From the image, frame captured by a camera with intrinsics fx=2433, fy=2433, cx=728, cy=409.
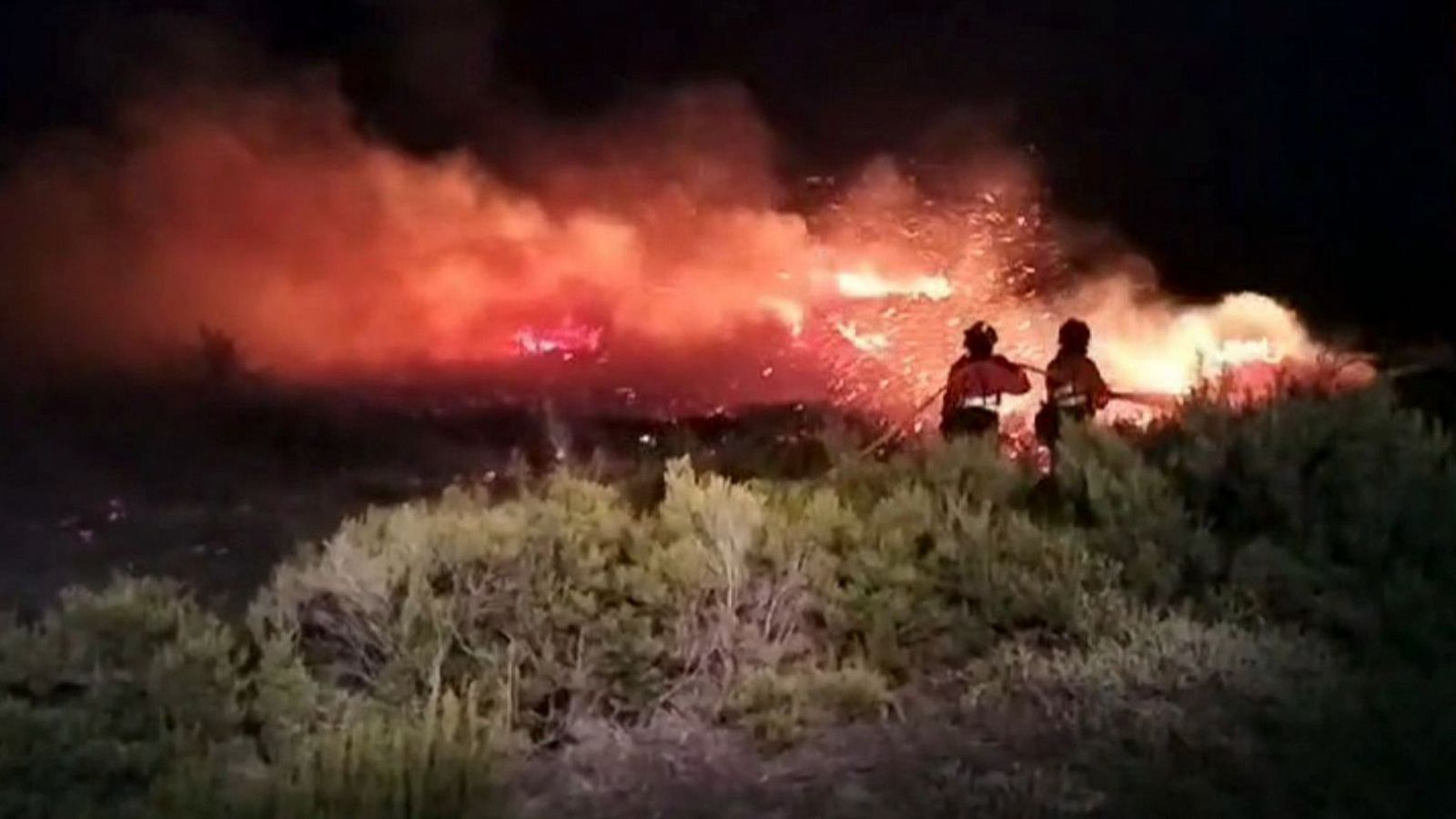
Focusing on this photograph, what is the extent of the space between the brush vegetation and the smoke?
24.9ft

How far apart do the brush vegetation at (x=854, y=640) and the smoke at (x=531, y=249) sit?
7593 mm

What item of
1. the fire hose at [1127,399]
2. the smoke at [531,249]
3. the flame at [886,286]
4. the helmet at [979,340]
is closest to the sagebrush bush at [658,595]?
the fire hose at [1127,399]

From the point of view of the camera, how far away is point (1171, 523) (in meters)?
10.0

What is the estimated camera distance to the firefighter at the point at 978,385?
42.6 feet

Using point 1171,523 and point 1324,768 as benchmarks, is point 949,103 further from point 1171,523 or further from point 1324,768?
point 1324,768

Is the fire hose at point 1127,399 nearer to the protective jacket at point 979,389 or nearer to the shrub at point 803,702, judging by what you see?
the protective jacket at point 979,389

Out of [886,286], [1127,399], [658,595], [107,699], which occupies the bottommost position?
[107,699]

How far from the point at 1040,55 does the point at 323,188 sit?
6182 millimetres

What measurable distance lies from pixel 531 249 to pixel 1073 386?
24.4 ft

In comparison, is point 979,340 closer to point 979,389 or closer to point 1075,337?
point 979,389

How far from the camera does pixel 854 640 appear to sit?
920cm

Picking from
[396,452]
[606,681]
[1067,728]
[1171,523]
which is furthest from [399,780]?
[396,452]

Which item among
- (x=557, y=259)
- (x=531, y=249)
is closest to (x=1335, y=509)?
(x=557, y=259)

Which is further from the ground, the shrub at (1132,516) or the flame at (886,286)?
the flame at (886,286)
